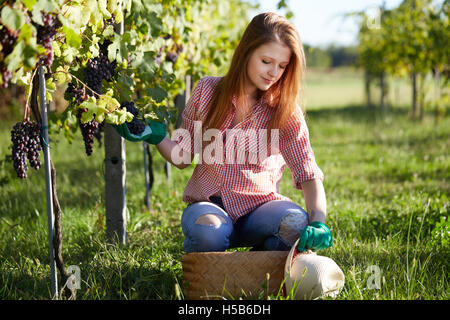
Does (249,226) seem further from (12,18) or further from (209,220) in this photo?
(12,18)

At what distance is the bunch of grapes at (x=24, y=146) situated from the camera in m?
1.72

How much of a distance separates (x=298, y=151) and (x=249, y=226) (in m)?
0.38

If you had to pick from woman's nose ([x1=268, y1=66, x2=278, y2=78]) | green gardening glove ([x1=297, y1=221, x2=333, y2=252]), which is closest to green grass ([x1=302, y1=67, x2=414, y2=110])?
woman's nose ([x1=268, y1=66, x2=278, y2=78])

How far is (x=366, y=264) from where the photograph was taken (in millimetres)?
2213

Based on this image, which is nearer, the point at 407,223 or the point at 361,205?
the point at 407,223

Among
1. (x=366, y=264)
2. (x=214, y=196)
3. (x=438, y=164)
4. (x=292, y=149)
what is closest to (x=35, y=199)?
(x=214, y=196)

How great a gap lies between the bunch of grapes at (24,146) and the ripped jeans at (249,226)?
2.19ft

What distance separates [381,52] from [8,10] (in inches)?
356

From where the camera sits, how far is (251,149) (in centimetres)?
226

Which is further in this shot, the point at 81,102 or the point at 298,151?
the point at 298,151

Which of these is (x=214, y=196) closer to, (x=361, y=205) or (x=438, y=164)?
(x=361, y=205)

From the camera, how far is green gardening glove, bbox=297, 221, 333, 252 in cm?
190

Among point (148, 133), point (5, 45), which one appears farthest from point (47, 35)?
point (148, 133)

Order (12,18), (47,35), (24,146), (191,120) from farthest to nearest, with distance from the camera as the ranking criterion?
(191,120) < (24,146) < (47,35) < (12,18)
